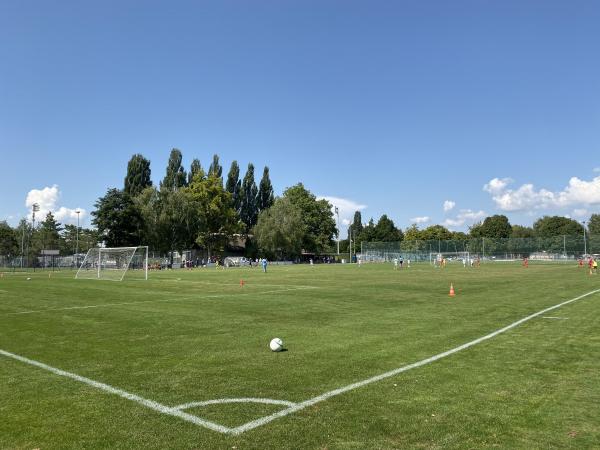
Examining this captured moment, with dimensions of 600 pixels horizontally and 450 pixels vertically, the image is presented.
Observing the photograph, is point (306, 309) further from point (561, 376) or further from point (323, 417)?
point (323, 417)

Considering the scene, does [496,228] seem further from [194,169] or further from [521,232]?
[194,169]

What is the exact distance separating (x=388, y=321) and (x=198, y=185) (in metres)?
81.3

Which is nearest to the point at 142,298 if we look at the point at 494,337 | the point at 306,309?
the point at 306,309

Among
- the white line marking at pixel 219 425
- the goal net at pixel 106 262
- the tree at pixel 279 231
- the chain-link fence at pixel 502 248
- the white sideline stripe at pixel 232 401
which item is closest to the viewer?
the white line marking at pixel 219 425

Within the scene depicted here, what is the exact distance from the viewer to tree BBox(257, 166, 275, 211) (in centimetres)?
10931

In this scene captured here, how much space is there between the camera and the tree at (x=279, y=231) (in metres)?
93.9

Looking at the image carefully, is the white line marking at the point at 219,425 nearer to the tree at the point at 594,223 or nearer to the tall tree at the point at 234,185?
the tall tree at the point at 234,185

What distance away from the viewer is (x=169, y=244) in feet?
277

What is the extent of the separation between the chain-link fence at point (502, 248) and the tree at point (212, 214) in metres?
29.1

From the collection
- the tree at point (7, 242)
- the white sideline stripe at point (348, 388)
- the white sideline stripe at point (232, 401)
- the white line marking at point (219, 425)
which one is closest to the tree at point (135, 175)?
the tree at point (7, 242)

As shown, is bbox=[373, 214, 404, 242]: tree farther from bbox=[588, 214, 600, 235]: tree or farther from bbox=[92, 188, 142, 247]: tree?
bbox=[92, 188, 142, 247]: tree

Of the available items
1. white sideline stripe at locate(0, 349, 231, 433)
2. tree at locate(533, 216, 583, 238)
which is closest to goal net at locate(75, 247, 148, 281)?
white sideline stripe at locate(0, 349, 231, 433)

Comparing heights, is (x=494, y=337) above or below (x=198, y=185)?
below

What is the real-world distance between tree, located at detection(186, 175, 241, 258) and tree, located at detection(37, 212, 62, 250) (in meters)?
38.4
